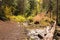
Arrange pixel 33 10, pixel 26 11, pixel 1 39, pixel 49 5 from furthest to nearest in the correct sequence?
pixel 33 10
pixel 26 11
pixel 49 5
pixel 1 39

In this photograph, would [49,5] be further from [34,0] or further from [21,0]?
[34,0]

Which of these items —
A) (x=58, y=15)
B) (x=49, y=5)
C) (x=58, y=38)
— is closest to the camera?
(x=58, y=38)

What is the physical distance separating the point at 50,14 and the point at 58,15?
231 cm

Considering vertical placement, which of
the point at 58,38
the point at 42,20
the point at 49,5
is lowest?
the point at 58,38

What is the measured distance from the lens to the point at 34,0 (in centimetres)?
4828

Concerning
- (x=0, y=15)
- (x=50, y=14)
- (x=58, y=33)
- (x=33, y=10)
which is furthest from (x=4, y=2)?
(x=33, y=10)

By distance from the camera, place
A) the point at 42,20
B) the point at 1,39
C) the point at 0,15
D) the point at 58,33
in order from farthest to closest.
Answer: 1. the point at 42,20
2. the point at 0,15
3. the point at 58,33
4. the point at 1,39

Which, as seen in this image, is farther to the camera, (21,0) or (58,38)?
(21,0)

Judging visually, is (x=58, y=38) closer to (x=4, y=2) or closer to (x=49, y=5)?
(x=4, y=2)

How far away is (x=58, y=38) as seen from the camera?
20594 millimetres

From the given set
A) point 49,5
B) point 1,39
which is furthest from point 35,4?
point 1,39

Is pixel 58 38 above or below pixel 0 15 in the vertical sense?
below

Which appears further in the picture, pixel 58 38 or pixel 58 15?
pixel 58 15

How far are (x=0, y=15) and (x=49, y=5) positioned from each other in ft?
50.2
